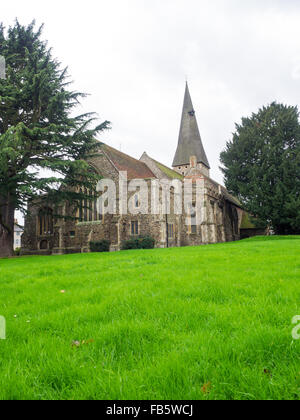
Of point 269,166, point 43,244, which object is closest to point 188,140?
point 269,166

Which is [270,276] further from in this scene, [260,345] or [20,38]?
[20,38]

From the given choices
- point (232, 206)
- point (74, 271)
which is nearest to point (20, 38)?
point (74, 271)

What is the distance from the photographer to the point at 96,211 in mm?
26203

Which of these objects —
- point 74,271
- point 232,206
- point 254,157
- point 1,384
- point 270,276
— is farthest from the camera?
point 232,206

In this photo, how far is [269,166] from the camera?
89.5 ft

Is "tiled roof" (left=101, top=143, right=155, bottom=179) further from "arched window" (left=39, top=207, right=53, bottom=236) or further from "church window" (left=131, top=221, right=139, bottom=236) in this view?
"arched window" (left=39, top=207, right=53, bottom=236)

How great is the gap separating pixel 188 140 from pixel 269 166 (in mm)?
21295

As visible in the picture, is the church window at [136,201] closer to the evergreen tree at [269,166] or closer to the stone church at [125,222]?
the stone church at [125,222]

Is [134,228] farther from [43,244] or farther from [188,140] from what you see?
[188,140]

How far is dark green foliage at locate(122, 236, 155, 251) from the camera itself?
76.1 feet

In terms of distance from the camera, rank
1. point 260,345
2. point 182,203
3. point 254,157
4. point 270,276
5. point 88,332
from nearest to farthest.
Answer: point 260,345 < point 88,332 < point 270,276 < point 254,157 < point 182,203

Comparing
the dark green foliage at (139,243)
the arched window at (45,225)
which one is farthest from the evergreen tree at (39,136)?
the arched window at (45,225)

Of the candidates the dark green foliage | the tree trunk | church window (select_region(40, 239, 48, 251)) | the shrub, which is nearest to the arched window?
church window (select_region(40, 239, 48, 251))
